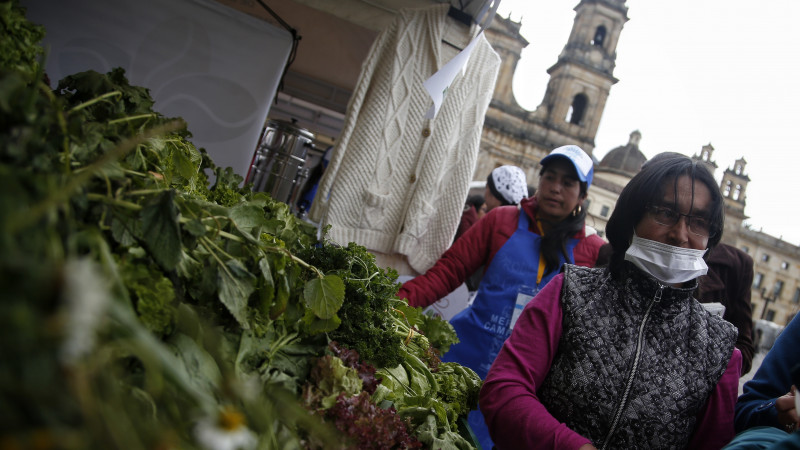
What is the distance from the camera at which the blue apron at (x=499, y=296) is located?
305 cm

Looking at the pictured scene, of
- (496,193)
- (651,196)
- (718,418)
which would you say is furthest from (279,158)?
(718,418)

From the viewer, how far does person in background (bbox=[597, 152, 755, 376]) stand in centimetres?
311

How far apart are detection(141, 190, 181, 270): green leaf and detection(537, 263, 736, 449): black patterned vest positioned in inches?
54.0

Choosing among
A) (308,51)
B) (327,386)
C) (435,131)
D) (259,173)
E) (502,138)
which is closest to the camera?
(327,386)

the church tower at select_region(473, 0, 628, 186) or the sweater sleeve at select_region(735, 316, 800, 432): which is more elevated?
the church tower at select_region(473, 0, 628, 186)

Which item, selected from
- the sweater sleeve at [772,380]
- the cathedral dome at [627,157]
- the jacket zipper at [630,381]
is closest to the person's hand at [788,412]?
the sweater sleeve at [772,380]

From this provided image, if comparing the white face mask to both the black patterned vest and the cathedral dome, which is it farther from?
the cathedral dome

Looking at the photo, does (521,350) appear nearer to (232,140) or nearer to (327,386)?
(327,386)

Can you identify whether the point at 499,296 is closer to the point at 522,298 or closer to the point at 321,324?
the point at 522,298

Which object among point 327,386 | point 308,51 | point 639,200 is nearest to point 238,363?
point 327,386

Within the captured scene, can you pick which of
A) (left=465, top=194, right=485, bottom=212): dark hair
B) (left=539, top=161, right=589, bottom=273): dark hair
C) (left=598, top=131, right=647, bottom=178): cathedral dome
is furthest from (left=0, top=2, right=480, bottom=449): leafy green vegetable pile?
(left=598, top=131, right=647, bottom=178): cathedral dome

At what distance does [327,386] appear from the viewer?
4.39ft

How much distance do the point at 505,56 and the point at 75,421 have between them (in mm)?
38590

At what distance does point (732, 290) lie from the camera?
3.19m
